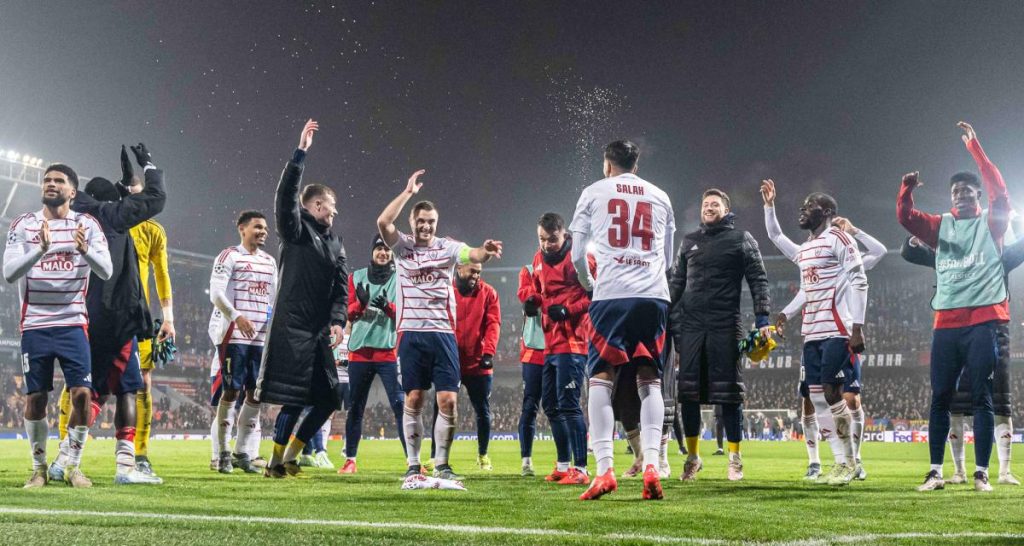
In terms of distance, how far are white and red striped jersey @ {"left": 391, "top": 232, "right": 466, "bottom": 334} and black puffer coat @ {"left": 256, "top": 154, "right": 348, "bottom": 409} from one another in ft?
3.45

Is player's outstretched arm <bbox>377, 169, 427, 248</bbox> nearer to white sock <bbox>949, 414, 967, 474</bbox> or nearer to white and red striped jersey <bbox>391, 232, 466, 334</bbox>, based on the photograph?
white and red striped jersey <bbox>391, 232, 466, 334</bbox>

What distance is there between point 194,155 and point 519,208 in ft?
65.4

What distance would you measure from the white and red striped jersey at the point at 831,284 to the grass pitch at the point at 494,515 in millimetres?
1644

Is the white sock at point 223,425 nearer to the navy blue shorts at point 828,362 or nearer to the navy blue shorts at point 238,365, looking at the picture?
the navy blue shorts at point 238,365

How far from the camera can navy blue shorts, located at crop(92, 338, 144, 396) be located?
7656mm

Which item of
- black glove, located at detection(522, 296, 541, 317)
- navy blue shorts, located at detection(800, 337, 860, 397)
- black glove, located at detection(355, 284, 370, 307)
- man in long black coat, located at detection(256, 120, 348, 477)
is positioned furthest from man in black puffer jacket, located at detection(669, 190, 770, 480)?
black glove, located at detection(355, 284, 370, 307)

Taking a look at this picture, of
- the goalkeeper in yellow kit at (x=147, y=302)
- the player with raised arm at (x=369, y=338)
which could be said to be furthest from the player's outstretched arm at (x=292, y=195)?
the player with raised arm at (x=369, y=338)

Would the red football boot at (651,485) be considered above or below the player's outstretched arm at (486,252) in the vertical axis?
below

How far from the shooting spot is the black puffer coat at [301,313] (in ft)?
26.7

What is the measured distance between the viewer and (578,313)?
9195mm

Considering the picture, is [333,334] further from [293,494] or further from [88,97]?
[88,97]

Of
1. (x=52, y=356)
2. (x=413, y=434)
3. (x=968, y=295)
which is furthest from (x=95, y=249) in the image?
(x=968, y=295)

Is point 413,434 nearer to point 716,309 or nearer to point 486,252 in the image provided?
point 486,252

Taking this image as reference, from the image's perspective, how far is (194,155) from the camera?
5053 centimetres
